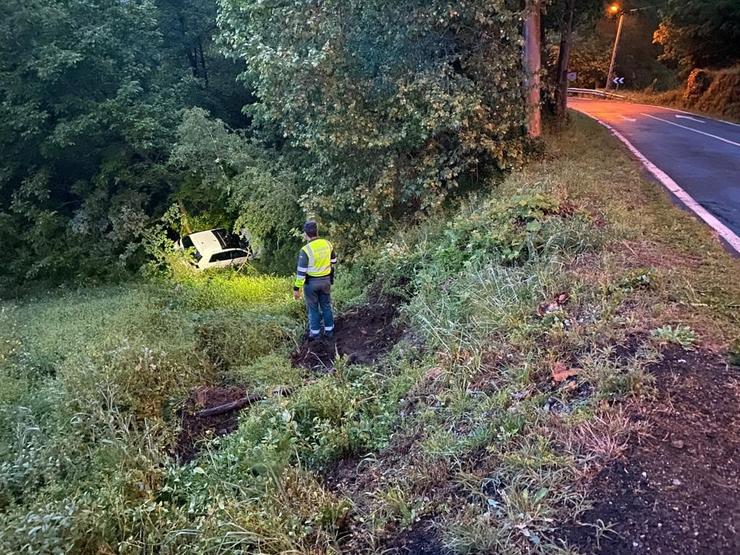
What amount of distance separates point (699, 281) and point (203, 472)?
5005 millimetres

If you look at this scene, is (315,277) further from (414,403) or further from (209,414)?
(414,403)

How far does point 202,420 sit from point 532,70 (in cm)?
962

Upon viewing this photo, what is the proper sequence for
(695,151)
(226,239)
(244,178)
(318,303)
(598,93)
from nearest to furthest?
1. (318,303)
2. (244,178)
3. (695,151)
4. (226,239)
5. (598,93)

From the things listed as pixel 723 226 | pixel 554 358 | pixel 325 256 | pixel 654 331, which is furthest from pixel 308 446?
pixel 723 226

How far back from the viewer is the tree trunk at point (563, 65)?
628 inches

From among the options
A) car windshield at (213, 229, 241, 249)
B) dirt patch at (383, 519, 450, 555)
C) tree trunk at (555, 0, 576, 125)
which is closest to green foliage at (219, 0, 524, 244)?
car windshield at (213, 229, 241, 249)

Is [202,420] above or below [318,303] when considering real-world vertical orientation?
below

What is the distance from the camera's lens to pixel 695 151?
45.9 feet

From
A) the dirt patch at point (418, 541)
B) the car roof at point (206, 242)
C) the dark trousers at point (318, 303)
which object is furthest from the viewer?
the car roof at point (206, 242)

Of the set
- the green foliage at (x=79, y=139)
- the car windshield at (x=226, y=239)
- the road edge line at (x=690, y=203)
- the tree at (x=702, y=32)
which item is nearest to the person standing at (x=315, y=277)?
the road edge line at (x=690, y=203)

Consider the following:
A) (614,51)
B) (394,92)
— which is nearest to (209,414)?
(394,92)

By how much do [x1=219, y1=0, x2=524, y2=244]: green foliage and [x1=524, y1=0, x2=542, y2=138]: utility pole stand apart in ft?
1.91

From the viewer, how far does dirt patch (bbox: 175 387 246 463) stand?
214 inches

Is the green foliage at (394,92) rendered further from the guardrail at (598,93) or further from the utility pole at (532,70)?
the guardrail at (598,93)
